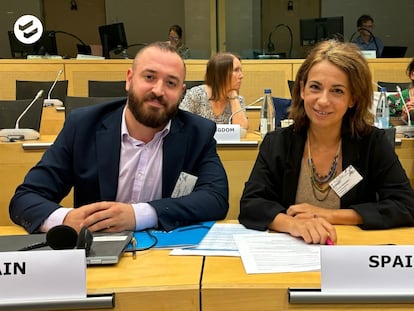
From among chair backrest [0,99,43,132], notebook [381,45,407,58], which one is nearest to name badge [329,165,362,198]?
chair backrest [0,99,43,132]

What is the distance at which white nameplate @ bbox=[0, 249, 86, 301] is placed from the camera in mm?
930

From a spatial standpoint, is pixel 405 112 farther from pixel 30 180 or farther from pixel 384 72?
pixel 384 72

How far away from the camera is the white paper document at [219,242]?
3.81 feet

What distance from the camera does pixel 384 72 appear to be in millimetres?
5945

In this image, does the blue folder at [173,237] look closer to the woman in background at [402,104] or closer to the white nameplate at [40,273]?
the white nameplate at [40,273]

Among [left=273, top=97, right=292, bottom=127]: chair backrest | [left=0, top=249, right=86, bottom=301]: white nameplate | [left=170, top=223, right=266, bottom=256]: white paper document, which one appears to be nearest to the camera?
[left=0, top=249, right=86, bottom=301]: white nameplate

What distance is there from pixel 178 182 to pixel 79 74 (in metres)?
4.66

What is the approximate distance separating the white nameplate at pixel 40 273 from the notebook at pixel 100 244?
0.13 m

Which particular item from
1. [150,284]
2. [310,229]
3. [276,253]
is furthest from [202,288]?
[310,229]

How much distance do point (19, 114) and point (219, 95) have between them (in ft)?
4.85

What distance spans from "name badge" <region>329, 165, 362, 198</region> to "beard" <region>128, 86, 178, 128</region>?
23.5 inches

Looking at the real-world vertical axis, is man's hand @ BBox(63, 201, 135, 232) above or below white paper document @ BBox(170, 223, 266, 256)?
above

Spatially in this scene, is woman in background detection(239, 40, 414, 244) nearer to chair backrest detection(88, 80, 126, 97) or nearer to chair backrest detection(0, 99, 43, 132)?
chair backrest detection(0, 99, 43, 132)

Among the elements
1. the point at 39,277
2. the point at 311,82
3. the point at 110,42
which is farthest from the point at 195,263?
the point at 110,42
